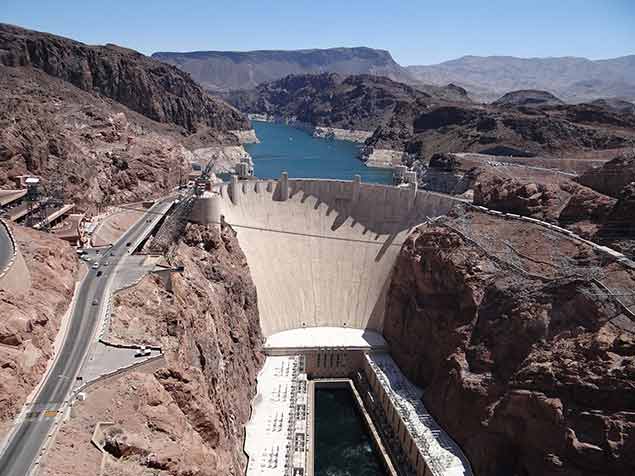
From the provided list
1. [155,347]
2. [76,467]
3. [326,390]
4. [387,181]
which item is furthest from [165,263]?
[387,181]

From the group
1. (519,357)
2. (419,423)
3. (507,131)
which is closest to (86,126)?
(419,423)

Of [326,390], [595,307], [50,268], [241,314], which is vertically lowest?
[326,390]

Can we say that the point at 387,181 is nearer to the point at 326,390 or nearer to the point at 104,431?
the point at 326,390

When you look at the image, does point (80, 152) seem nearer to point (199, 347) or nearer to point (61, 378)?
point (199, 347)

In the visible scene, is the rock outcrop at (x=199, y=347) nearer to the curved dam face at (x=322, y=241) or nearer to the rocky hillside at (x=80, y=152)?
the curved dam face at (x=322, y=241)

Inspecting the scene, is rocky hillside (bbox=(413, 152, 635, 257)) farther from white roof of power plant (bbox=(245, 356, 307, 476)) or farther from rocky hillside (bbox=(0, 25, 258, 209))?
rocky hillside (bbox=(0, 25, 258, 209))

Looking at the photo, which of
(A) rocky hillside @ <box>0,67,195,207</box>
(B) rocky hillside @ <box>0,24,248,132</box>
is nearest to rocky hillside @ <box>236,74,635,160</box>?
(B) rocky hillside @ <box>0,24,248,132</box>
